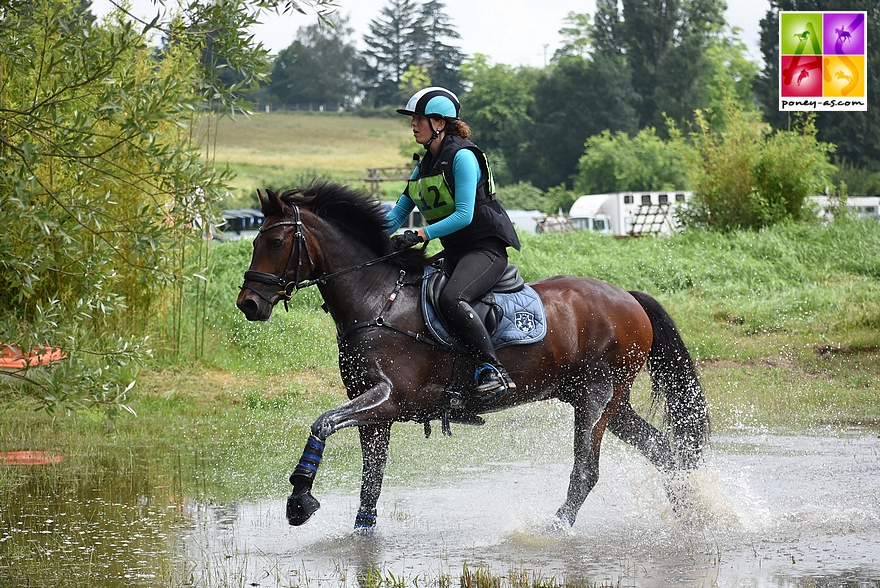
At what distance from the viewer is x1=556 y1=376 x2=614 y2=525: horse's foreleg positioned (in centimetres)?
691

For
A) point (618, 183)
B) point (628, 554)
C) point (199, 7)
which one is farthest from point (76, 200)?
point (618, 183)

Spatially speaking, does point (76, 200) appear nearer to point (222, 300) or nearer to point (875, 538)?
point (875, 538)

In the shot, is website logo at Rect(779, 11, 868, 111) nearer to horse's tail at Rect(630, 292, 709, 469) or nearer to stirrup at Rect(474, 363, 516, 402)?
horse's tail at Rect(630, 292, 709, 469)

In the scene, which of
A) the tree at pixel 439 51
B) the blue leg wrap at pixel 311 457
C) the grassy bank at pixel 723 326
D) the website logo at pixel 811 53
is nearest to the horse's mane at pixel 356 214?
the blue leg wrap at pixel 311 457

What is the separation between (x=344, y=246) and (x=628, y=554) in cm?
252

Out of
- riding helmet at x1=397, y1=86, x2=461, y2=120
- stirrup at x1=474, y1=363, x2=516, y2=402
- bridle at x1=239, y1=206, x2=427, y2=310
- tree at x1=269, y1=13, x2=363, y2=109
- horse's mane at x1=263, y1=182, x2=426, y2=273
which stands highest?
tree at x1=269, y1=13, x2=363, y2=109

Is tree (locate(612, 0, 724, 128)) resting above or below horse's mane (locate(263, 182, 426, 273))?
above

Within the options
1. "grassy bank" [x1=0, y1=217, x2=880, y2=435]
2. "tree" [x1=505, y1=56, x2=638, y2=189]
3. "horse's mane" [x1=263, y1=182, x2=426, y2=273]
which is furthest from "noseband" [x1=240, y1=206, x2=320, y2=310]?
"tree" [x1=505, y1=56, x2=638, y2=189]

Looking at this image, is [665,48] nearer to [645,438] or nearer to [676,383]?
[676,383]

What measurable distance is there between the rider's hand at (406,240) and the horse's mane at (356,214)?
51 millimetres

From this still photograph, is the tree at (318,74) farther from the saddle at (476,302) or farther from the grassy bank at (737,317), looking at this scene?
the saddle at (476,302)

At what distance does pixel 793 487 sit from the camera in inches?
307

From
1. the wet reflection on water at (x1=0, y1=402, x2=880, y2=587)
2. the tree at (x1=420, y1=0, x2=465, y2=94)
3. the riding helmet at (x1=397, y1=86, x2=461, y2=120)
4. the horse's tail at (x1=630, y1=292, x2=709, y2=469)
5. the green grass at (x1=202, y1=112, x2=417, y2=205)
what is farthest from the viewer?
the tree at (x1=420, y1=0, x2=465, y2=94)

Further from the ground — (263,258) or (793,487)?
(263,258)
